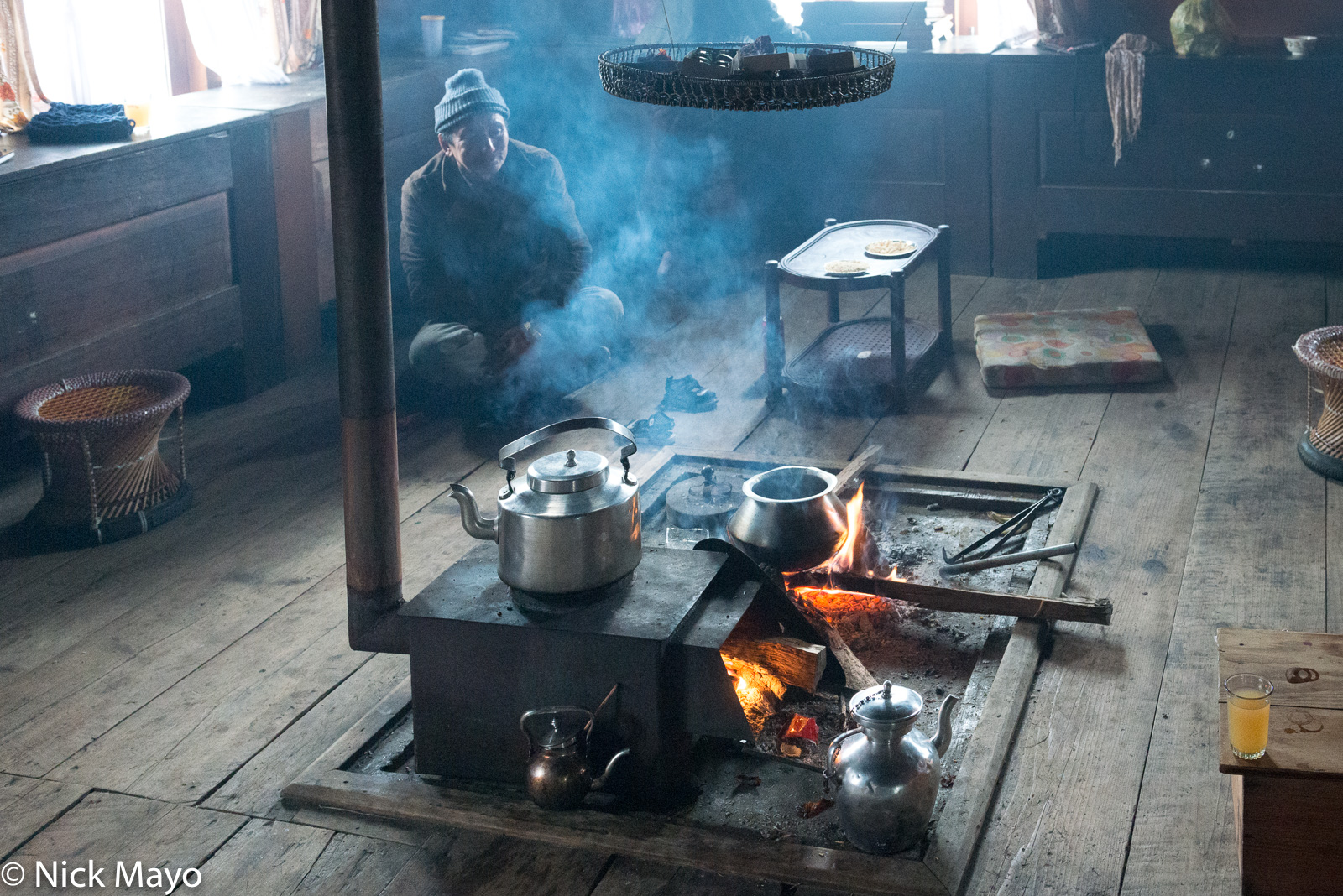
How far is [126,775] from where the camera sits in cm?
276

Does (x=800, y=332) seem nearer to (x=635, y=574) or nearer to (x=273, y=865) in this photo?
(x=635, y=574)

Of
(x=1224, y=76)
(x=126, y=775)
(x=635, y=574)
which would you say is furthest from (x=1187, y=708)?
(x=1224, y=76)

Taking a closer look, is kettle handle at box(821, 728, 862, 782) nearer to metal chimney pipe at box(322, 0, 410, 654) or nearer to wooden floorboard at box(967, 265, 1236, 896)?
wooden floorboard at box(967, 265, 1236, 896)

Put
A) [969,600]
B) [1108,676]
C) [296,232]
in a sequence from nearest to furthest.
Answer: [1108,676] → [969,600] → [296,232]

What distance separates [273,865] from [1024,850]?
4.65ft

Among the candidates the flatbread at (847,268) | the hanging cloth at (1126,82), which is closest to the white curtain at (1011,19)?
the hanging cloth at (1126,82)

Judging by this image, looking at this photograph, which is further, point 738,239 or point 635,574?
point 738,239

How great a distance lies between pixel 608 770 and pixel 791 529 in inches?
38.9

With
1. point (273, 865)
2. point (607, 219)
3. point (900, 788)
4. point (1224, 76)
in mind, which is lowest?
point (273, 865)

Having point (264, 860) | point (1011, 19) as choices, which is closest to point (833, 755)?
point (264, 860)

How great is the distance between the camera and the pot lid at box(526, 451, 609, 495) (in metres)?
2.54

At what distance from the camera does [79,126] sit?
A: 442 centimetres

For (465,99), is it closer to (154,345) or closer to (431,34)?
(154,345)

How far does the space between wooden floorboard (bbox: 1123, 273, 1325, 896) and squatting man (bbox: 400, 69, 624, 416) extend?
2359 mm
